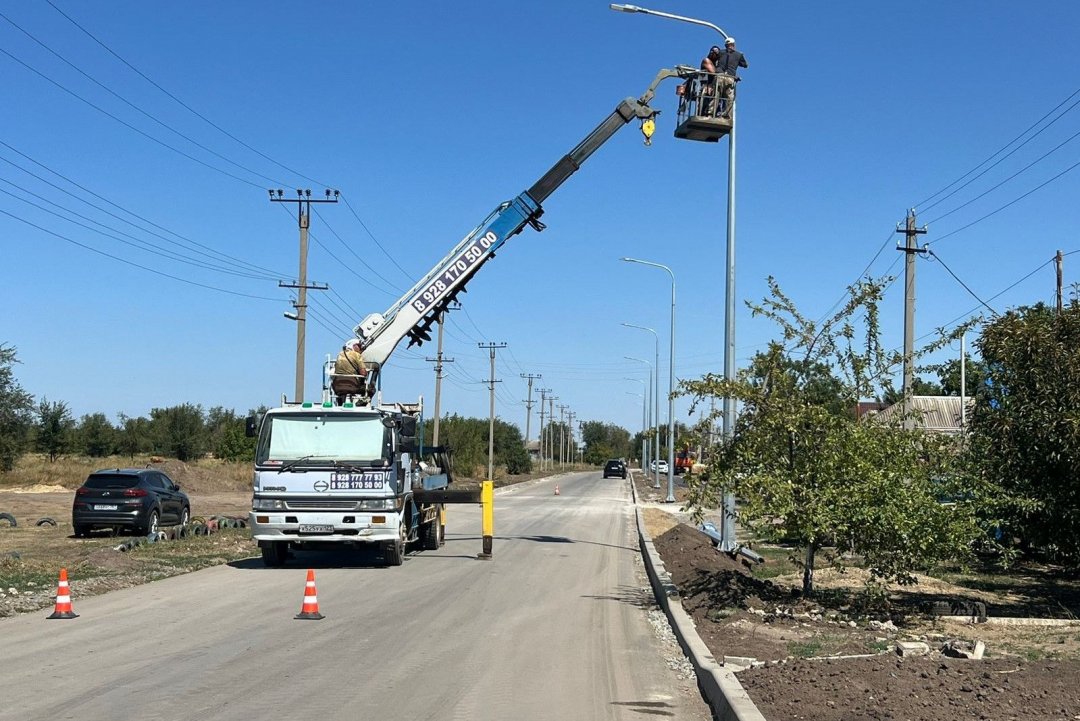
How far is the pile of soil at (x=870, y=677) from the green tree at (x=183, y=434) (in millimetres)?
76795

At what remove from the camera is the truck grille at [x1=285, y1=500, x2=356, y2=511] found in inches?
658

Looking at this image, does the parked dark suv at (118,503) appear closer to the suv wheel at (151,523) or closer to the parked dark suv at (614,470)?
the suv wheel at (151,523)

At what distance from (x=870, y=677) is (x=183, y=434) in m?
81.8

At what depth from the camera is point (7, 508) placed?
3500 cm

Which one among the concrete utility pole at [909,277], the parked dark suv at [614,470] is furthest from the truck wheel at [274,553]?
the parked dark suv at [614,470]

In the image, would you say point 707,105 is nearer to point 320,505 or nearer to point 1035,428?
point 1035,428

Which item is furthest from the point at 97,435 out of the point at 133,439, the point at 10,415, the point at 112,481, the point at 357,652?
the point at 357,652

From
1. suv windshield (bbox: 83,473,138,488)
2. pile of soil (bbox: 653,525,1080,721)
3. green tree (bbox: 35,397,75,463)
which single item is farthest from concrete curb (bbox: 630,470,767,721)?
green tree (bbox: 35,397,75,463)

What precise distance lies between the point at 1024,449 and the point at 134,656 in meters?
10.7

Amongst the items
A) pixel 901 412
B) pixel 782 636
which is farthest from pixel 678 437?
pixel 782 636

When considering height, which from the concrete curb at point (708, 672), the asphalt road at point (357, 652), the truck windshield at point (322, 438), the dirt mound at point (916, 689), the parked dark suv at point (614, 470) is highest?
the truck windshield at point (322, 438)

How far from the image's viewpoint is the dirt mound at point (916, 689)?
6484mm

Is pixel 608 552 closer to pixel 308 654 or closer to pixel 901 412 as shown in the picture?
pixel 901 412

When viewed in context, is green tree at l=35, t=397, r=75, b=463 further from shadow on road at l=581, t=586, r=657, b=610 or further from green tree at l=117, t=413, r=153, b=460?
shadow on road at l=581, t=586, r=657, b=610
